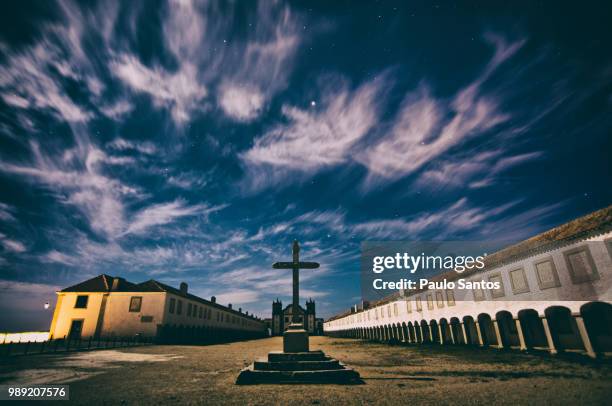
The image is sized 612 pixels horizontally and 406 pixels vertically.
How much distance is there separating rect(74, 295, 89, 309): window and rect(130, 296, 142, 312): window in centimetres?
471

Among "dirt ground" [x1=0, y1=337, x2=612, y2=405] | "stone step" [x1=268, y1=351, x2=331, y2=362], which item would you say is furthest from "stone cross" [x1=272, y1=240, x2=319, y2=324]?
"dirt ground" [x1=0, y1=337, x2=612, y2=405]

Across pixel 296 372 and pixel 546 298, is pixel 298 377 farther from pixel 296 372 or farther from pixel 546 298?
pixel 546 298

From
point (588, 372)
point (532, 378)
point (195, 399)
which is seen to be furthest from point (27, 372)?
point (588, 372)

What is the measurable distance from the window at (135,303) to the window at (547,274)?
105 ft

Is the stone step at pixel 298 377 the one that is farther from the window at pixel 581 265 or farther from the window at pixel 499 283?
the window at pixel 499 283

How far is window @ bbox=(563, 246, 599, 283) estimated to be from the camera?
13312mm

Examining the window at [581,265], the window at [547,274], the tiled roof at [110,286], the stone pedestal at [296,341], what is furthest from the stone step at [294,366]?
the tiled roof at [110,286]

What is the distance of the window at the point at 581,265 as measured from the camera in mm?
13312

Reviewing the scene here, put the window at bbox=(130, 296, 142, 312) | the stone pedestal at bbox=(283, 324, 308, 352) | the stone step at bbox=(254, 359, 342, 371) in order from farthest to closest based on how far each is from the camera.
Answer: the window at bbox=(130, 296, 142, 312)
the stone pedestal at bbox=(283, 324, 308, 352)
the stone step at bbox=(254, 359, 342, 371)

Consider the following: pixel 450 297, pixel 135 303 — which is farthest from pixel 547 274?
pixel 135 303

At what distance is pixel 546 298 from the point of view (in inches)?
606

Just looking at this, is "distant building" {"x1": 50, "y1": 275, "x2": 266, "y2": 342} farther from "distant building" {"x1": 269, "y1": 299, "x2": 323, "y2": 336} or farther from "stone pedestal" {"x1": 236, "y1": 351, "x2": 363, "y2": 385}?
"distant building" {"x1": 269, "y1": 299, "x2": 323, "y2": 336}

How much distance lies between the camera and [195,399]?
19.0ft

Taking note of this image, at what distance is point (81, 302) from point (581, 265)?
3902 cm
